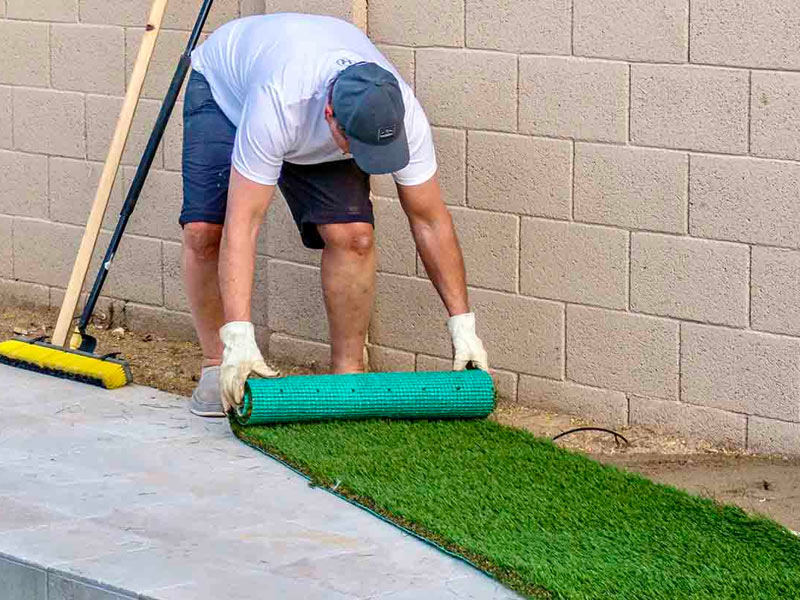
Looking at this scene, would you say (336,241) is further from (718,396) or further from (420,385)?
(718,396)

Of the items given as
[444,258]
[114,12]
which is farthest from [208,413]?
[114,12]

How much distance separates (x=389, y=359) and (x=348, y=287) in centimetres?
68

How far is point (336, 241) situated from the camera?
17.7 feet

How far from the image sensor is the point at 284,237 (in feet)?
20.6

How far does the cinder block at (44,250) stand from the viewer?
715cm

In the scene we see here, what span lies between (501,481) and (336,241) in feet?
3.81

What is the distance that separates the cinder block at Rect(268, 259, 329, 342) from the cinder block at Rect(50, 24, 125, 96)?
1206 mm

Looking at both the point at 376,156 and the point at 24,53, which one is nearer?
the point at 376,156

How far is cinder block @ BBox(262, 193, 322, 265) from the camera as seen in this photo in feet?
20.4

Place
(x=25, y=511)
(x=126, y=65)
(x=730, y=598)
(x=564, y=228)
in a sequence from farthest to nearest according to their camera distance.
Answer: (x=126, y=65) < (x=564, y=228) < (x=25, y=511) < (x=730, y=598)

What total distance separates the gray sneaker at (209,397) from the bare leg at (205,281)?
17cm

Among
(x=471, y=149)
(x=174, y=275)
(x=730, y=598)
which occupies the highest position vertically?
(x=471, y=149)

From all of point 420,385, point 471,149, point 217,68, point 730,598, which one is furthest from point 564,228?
point 730,598

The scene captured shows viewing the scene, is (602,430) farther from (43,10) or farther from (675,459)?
(43,10)
